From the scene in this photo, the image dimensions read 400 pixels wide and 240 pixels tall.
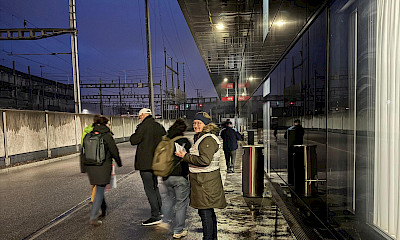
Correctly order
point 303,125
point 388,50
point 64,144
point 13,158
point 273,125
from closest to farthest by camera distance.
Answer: point 388,50 → point 303,125 → point 273,125 → point 13,158 → point 64,144

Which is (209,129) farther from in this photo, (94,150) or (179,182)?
(94,150)

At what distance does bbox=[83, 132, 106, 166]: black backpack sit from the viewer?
4688 mm

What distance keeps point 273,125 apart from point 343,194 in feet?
14.4

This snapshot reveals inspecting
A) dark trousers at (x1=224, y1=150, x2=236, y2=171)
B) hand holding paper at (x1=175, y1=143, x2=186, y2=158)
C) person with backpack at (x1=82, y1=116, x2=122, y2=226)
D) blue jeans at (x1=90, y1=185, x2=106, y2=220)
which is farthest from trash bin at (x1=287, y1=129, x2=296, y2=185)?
blue jeans at (x1=90, y1=185, x2=106, y2=220)

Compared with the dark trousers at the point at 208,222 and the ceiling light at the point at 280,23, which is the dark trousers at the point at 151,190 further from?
the ceiling light at the point at 280,23

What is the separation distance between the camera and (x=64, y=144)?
1488 cm

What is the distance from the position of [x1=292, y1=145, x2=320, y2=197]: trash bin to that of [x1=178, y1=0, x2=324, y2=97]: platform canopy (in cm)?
212

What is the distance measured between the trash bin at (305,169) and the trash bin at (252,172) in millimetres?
721

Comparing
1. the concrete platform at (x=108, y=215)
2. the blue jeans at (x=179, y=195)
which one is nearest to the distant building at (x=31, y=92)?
the concrete platform at (x=108, y=215)

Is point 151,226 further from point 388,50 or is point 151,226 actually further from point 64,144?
point 64,144

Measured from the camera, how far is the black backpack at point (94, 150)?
185 inches

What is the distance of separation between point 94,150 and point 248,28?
402 inches

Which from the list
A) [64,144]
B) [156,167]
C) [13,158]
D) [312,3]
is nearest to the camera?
[156,167]

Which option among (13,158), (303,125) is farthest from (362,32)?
(13,158)
